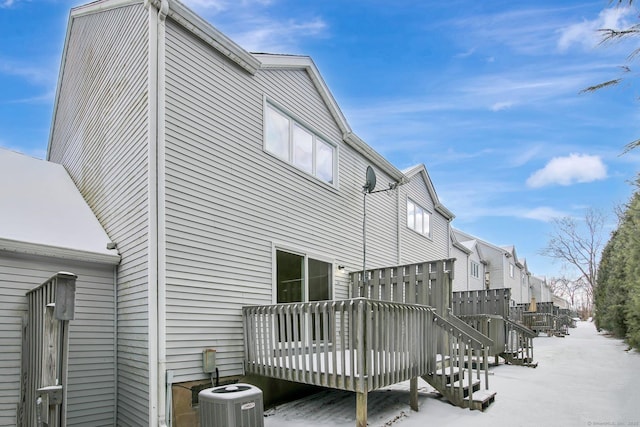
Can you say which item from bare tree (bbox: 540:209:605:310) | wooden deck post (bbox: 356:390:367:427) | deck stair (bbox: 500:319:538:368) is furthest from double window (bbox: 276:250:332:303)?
bare tree (bbox: 540:209:605:310)

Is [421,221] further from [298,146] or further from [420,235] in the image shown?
[298,146]

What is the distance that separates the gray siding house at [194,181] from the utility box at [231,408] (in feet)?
3.24

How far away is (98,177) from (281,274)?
12.0 ft

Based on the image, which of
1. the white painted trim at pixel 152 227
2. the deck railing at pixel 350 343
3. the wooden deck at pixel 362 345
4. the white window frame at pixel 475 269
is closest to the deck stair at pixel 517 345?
the wooden deck at pixel 362 345

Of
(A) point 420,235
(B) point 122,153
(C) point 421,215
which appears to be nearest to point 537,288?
(C) point 421,215

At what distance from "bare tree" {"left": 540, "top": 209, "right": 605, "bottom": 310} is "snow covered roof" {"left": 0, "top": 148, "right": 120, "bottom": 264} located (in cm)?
3848

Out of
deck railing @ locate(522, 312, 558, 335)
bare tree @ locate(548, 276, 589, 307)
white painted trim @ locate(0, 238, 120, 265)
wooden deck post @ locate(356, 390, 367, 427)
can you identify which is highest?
white painted trim @ locate(0, 238, 120, 265)

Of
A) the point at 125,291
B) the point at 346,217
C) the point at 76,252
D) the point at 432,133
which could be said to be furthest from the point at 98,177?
the point at 432,133

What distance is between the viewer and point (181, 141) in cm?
591

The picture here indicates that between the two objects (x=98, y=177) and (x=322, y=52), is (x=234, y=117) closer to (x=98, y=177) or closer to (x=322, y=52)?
(x=98, y=177)

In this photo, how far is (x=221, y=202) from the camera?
6363 millimetres

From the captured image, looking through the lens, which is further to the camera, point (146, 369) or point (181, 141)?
point (181, 141)

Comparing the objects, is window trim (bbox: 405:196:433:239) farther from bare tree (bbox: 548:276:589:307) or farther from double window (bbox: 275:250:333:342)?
bare tree (bbox: 548:276:589:307)

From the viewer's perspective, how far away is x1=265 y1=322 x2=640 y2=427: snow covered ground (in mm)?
5738
